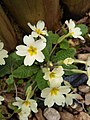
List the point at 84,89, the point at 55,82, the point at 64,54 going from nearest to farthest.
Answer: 1. the point at 55,82
2. the point at 64,54
3. the point at 84,89

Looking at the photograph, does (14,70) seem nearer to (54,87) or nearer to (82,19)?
(54,87)

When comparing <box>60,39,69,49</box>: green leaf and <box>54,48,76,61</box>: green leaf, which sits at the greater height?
<box>60,39,69,49</box>: green leaf

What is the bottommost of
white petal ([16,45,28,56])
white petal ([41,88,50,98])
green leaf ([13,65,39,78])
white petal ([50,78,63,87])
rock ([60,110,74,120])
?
rock ([60,110,74,120])

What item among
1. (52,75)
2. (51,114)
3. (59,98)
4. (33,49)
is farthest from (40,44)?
(51,114)

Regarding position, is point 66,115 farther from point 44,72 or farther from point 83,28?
point 83,28

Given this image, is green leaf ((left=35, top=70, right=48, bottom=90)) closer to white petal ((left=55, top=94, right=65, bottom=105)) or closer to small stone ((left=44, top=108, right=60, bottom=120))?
white petal ((left=55, top=94, right=65, bottom=105))

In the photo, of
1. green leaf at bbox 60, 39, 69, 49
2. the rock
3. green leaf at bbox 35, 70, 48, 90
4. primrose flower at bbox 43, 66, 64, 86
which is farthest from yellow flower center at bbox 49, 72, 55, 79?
the rock

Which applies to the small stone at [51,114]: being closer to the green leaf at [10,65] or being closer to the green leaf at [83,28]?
the green leaf at [10,65]
